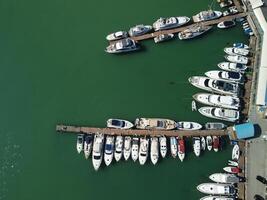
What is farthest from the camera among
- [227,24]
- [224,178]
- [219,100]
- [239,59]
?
[227,24]

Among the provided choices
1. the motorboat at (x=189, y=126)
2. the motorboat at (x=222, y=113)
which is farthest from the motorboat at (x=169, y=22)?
the motorboat at (x=189, y=126)

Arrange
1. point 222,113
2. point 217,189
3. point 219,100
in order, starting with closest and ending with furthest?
point 217,189 → point 222,113 → point 219,100

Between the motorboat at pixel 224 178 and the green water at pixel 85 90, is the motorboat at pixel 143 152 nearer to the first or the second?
the green water at pixel 85 90

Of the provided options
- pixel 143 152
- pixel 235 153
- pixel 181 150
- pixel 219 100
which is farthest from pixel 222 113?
pixel 143 152

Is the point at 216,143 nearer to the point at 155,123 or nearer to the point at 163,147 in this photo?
the point at 163,147

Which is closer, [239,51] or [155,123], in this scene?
[155,123]

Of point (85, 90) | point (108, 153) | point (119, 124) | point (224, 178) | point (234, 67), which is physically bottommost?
point (224, 178)

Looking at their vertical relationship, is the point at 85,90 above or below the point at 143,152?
above
